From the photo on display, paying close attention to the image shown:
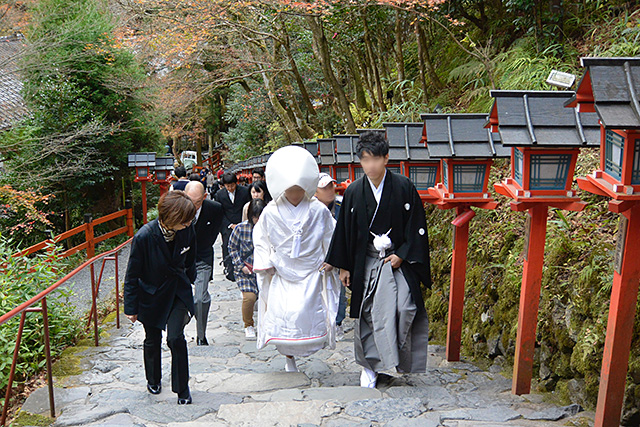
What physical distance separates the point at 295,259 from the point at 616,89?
10.0 feet

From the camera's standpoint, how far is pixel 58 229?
19188mm

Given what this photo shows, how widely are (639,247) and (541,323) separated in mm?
1579

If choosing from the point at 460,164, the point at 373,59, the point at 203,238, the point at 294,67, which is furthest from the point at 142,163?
the point at 460,164

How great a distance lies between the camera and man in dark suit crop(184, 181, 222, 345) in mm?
5934

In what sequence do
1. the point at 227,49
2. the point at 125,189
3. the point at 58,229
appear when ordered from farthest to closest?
the point at 125,189 → the point at 58,229 → the point at 227,49

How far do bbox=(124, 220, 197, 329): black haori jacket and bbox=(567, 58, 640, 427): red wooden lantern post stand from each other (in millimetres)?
3047

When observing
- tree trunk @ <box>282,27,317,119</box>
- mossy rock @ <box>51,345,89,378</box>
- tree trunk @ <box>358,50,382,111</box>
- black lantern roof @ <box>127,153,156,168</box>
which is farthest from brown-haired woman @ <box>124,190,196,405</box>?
black lantern roof @ <box>127,153,156,168</box>

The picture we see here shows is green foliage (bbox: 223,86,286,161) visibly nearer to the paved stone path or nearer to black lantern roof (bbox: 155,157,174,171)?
black lantern roof (bbox: 155,157,174,171)

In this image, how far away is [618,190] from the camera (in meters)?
3.16

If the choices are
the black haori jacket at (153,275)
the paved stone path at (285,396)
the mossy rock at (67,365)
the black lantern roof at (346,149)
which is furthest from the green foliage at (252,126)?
the black haori jacket at (153,275)

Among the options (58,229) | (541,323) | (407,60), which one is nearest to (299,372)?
(541,323)

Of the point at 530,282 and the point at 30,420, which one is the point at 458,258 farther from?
the point at 30,420

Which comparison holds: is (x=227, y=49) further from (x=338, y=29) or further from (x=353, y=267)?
(x=353, y=267)

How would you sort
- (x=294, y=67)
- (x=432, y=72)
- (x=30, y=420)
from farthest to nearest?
(x=294, y=67) → (x=432, y=72) → (x=30, y=420)
